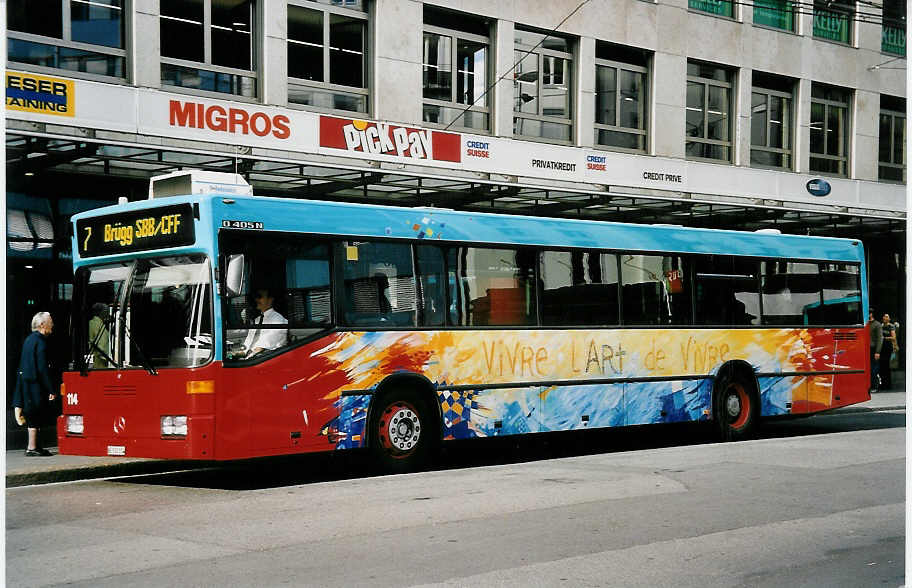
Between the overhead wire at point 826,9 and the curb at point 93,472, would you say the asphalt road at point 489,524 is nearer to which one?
the curb at point 93,472

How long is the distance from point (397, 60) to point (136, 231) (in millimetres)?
9747

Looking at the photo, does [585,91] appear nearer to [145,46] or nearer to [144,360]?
[145,46]

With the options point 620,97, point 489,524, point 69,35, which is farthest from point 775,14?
point 489,524

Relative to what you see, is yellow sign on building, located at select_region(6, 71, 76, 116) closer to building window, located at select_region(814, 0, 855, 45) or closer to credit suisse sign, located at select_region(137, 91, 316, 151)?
credit suisse sign, located at select_region(137, 91, 316, 151)

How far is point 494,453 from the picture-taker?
15.7 m

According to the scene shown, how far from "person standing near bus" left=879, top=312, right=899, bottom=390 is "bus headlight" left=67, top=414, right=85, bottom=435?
20.3 meters

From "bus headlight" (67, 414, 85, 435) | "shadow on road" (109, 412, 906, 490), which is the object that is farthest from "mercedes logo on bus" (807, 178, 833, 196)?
"bus headlight" (67, 414, 85, 435)

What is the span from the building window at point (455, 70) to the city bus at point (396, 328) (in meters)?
6.74

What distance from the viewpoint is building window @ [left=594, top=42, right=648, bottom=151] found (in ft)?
80.7

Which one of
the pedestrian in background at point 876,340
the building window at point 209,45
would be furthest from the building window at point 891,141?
the building window at point 209,45

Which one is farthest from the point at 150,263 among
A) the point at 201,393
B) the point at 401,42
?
the point at 401,42

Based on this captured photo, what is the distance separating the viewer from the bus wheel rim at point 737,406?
16889mm

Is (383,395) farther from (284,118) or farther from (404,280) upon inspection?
(284,118)

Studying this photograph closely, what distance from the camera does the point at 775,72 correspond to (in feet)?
91.8
